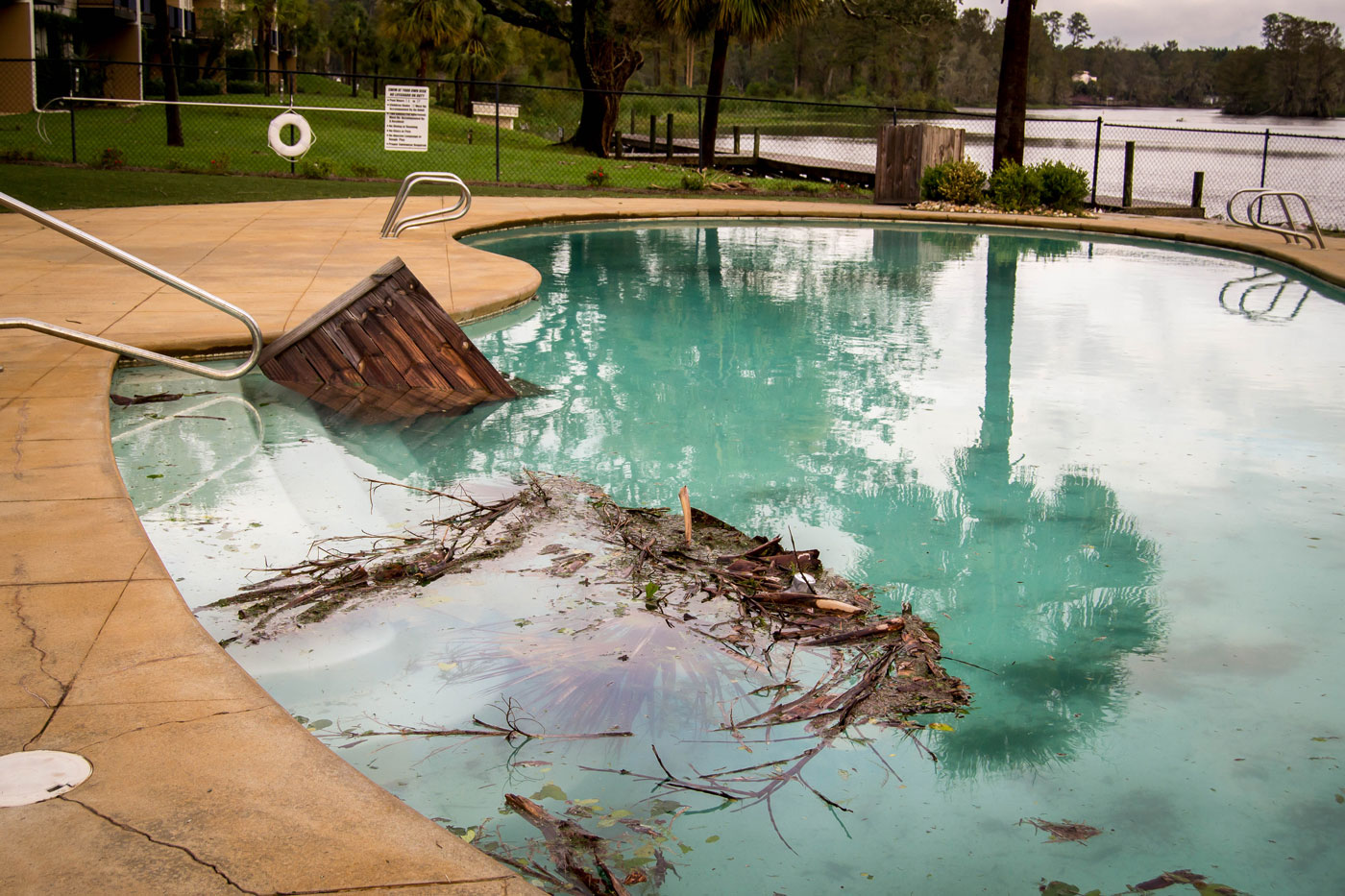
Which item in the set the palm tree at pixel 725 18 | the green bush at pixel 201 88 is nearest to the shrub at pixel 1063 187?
the palm tree at pixel 725 18

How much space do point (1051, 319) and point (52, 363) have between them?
8176mm

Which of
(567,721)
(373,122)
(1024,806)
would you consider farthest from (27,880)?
(373,122)

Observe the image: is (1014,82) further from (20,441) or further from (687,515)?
(20,441)

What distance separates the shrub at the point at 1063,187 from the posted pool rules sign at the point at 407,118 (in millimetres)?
10017

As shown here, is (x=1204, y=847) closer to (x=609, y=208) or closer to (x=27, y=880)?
(x=27, y=880)

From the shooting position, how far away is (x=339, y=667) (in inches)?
148

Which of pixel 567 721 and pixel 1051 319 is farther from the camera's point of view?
pixel 1051 319

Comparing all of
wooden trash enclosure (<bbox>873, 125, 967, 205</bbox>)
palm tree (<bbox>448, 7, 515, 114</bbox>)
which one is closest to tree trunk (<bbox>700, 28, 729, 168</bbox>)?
wooden trash enclosure (<bbox>873, 125, 967, 205</bbox>)

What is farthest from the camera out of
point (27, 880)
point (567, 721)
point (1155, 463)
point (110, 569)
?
point (1155, 463)

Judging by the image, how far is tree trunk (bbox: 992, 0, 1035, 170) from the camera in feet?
64.5

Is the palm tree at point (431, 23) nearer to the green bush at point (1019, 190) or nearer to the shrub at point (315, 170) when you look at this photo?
the shrub at point (315, 170)

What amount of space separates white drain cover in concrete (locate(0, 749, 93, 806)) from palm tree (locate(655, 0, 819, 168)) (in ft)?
71.2

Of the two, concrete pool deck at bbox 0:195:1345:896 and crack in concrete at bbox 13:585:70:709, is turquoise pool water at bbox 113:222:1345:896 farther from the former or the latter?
crack in concrete at bbox 13:585:70:709

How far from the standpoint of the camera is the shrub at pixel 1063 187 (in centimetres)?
1839
